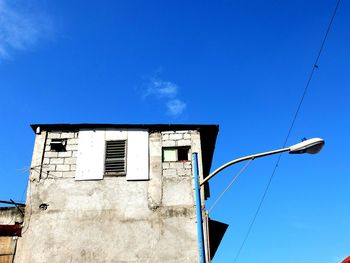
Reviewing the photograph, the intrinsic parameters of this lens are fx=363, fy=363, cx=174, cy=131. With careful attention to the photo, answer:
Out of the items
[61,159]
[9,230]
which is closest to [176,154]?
[61,159]

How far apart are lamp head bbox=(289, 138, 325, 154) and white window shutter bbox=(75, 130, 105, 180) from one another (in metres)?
7.82

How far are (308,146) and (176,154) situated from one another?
6.58m

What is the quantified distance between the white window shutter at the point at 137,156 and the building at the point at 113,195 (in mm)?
39

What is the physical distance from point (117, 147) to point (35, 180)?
3406mm

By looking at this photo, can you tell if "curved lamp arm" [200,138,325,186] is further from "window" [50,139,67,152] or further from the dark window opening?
"window" [50,139,67,152]

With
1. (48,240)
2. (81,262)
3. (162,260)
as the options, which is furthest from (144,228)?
(48,240)

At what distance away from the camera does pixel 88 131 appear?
15.2 meters

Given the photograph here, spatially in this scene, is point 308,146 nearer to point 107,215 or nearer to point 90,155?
point 107,215

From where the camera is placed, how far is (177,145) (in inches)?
588

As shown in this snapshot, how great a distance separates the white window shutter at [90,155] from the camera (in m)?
14.2

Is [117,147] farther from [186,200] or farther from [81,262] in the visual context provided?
[81,262]

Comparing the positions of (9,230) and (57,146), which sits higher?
(57,146)

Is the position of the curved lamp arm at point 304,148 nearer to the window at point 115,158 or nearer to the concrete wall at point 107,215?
the concrete wall at point 107,215

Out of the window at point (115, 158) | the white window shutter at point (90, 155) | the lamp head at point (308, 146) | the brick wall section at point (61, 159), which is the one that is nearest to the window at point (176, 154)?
the window at point (115, 158)
